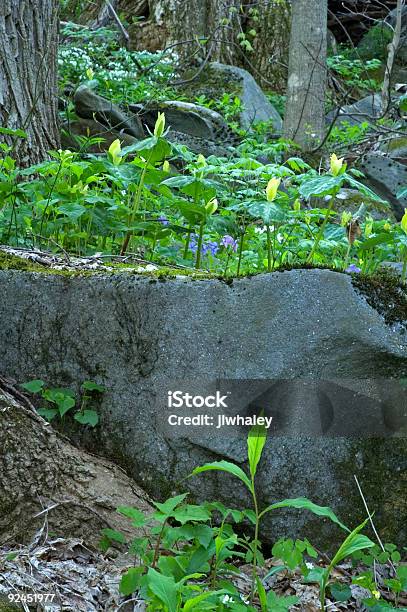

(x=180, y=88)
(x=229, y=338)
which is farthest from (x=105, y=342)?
(x=180, y=88)

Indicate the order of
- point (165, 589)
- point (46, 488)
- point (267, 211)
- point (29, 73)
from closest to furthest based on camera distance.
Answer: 1. point (165, 589)
2. point (46, 488)
3. point (267, 211)
4. point (29, 73)

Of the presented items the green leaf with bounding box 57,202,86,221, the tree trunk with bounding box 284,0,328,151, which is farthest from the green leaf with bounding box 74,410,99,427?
the tree trunk with bounding box 284,0,328,151

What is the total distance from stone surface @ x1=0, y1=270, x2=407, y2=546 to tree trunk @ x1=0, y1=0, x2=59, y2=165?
217 cm

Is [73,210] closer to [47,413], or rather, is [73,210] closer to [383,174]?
[47,413]

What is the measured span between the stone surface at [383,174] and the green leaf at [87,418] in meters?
6.86

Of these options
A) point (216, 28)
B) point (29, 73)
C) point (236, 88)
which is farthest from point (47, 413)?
point (216, 28)

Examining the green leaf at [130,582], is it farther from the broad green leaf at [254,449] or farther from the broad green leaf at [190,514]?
the broad green leaf at [254,449]

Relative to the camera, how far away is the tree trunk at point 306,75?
29.0 ft

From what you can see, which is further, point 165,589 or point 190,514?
point 190,514

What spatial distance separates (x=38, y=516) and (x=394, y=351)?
1.20 m

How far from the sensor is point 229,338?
97.7 inches

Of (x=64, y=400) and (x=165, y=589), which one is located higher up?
(x=165, y=589)

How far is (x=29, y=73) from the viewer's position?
448cm

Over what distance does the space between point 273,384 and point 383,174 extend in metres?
6.92
